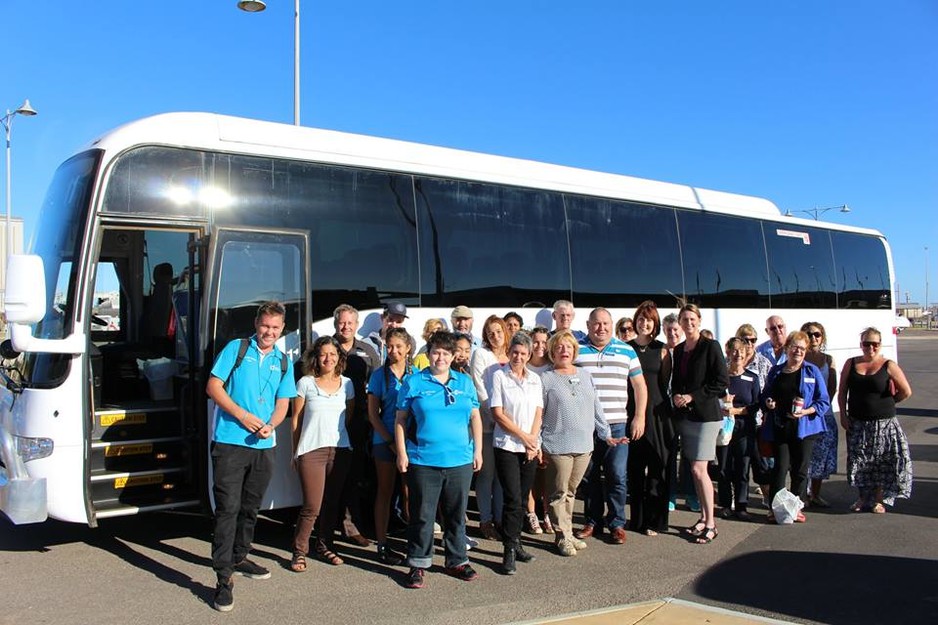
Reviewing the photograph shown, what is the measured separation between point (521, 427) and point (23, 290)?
12.0 ft

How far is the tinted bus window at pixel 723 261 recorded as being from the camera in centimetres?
1083

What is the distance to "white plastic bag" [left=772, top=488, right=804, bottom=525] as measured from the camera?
7.29 metres

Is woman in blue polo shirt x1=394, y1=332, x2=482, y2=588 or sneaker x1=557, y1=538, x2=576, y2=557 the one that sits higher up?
woman in blue polo shirt x1=394, y1=332, x2=482, y2=588

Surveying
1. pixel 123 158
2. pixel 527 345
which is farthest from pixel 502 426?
pixel 123 158

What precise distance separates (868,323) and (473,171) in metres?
9.58

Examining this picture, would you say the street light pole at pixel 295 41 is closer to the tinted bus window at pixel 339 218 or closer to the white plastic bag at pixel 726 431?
the tinted bus window at pixel 339 218

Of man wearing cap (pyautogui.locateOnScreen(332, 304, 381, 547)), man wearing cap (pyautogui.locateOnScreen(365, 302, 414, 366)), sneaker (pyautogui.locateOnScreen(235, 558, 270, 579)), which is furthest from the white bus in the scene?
sneaker (pyautogui.locateOnScreen(235, 558, 270, 579))

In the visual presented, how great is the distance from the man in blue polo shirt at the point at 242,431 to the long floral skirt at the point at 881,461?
221 inches

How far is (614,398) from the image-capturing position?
267 inches

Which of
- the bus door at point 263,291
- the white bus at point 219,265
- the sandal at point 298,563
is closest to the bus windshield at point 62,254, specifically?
the white bus at point 219,265

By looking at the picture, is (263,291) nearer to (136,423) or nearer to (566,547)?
(136,423)

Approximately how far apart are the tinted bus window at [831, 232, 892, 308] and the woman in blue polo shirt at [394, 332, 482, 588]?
10.3 metres

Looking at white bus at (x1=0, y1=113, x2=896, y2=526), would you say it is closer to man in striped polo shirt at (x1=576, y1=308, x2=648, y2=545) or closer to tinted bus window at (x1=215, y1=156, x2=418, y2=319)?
tinted bus window at (x1=215, y1=156, x2=418, y2=319)

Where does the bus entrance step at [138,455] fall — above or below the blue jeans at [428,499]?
above
